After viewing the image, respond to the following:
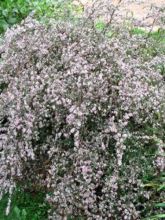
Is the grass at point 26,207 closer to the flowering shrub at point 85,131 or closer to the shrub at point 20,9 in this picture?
the flowering shrub at point 85,131

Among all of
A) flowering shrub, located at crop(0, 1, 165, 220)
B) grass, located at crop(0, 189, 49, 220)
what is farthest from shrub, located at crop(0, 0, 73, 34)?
grass, located at crop(0, 189, 49, 220)

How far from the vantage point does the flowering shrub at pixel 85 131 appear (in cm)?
278

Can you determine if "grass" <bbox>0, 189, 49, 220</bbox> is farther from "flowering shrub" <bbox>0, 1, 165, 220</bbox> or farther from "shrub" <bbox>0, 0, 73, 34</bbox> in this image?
"shrub" <bbox>0, 0, 73, 34</bbox>

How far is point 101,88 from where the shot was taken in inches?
114

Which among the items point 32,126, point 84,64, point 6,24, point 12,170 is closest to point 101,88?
point 84,64

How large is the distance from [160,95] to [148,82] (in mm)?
205

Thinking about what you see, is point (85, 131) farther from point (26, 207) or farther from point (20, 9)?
point (20, 9)

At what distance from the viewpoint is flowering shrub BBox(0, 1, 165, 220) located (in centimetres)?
278

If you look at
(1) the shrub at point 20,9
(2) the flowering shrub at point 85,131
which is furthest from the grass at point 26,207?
(1) the shrub at point 20,9

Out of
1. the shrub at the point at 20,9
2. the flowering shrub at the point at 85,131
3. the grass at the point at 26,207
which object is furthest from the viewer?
the shrub at the point at 20,9

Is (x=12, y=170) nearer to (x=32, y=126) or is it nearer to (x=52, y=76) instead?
(x=32, y=126)

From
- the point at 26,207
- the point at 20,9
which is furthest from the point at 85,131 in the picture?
the point at 20,9

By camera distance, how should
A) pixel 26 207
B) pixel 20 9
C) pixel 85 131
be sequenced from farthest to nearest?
pixel 20 9
pixel 26 207
pixel 85 131

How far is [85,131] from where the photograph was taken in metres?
2.91
